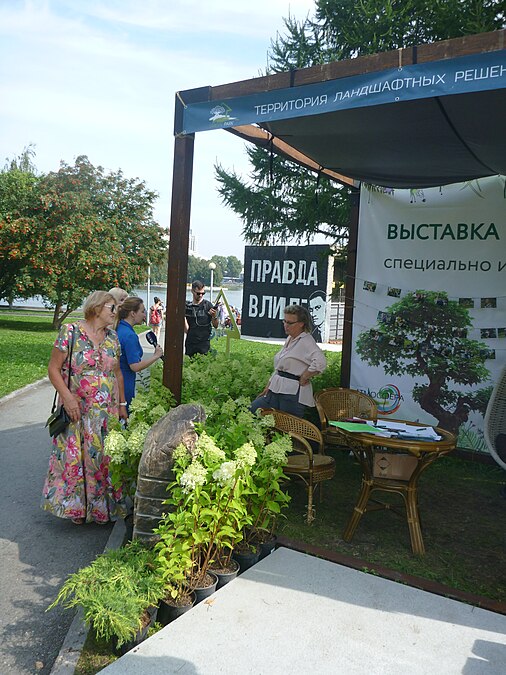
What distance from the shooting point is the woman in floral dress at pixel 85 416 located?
455 cm

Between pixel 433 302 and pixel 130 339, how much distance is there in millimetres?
3744

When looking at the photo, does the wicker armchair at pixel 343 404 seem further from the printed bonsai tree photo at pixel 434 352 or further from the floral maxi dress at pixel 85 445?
the floral maxi dress at pixel 85 445

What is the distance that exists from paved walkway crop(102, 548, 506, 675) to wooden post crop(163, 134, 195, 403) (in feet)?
6.14

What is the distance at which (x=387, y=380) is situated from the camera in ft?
24.6

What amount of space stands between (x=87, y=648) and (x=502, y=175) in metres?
5.98

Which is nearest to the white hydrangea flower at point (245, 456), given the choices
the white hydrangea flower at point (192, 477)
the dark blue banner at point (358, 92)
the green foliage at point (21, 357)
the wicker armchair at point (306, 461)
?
the white hydrangea flower at point (192, 477)

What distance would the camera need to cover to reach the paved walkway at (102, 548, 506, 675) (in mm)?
2855

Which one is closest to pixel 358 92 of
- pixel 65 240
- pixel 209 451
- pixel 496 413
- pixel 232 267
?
pixel 209 451

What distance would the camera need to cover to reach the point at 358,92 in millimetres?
3832

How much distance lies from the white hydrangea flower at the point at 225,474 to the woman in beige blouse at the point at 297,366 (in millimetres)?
2288

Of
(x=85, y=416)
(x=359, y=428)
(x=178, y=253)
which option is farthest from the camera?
(x=178, y=253)

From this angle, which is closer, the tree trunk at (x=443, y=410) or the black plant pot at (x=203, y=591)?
the black plant pot at (x=203, y=591)

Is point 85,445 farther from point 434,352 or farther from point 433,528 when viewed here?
point 434,352

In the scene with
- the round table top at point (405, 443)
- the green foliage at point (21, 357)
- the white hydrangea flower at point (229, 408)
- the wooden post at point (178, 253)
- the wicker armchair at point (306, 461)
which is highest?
the wooden post at point (178, 253)
